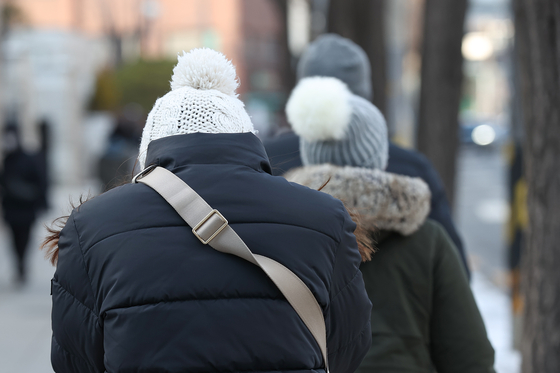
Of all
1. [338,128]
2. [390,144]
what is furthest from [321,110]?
[390,144]

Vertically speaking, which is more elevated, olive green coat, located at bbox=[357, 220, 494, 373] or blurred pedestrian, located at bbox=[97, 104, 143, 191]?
olive green coat, located at bbox=[357, 220, 494, 373]

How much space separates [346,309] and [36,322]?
5635mm

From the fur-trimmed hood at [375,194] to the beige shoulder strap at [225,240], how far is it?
60 cm

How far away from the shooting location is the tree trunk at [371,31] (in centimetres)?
832

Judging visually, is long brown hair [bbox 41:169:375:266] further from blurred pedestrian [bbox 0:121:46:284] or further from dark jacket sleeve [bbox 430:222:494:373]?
blurred pedestrian [bbox 0:121:46:284]

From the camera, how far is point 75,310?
1.51 metres

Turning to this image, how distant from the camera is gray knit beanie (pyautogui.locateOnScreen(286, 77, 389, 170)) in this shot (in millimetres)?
2223

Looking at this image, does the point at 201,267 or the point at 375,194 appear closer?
the point at 201,267

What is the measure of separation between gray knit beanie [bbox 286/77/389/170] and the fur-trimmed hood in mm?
115

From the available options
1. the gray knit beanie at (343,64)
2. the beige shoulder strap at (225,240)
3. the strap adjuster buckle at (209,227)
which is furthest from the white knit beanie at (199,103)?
the gray knit beanie at (343,64)

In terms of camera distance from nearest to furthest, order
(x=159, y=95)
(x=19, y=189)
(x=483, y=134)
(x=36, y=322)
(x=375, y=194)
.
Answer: (x=375, y=194) < (x=159, y=95) < (x=36, y=322) < (x=19, y=189) < (x=483, y=134)

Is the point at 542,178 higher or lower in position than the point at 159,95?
lower

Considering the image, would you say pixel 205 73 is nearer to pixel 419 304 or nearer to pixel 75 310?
pixel 75 310

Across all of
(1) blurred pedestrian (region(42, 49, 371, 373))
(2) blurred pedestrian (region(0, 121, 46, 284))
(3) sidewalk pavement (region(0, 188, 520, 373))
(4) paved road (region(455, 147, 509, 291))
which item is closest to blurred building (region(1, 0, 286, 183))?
(1) blurred pedestrian (region(42, 49, 371, 373))
